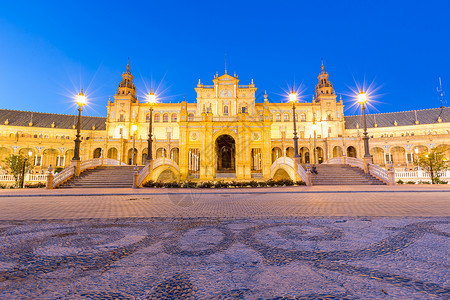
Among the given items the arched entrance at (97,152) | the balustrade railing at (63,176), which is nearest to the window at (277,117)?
the arched entrance at (97,152)

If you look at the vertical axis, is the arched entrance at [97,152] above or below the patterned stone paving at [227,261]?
above

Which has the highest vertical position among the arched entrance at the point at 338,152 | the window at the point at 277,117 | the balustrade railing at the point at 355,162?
the window at the point at 277,117

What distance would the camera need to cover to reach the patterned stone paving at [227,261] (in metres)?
1.99

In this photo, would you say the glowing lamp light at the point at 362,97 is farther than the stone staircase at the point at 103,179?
Yes

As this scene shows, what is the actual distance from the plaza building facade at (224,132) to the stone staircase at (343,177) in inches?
370

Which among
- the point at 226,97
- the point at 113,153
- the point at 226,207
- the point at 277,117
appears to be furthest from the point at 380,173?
the point at 113,153

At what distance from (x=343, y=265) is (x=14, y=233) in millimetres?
5556

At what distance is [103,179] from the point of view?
19.9m

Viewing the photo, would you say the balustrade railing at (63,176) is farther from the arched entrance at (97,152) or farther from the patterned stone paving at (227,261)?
the arched entrance at (97,152)

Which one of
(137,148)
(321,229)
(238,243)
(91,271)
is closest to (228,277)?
(238,243)

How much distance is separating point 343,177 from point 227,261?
20.7m

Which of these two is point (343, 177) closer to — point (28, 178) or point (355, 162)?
point (355, 162)

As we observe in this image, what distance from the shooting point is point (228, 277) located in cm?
229

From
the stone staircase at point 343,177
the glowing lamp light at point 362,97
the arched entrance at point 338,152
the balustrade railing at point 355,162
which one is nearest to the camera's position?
the glowing lamp light at point 362,97
